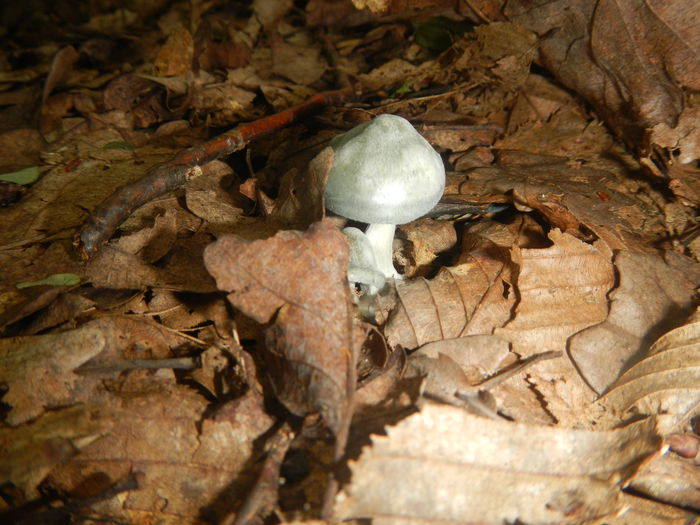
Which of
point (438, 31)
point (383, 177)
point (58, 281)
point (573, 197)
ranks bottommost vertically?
point (58, 281)

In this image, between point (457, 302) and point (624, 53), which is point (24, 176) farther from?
point (624, 53)

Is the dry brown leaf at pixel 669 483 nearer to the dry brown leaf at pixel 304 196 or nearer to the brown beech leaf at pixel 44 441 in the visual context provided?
the dry brown leaf at pixel 304 196

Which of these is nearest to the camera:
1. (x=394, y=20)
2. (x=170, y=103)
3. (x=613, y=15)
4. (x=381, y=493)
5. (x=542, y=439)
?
(x=381, y=493)

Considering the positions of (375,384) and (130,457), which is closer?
(130,457)

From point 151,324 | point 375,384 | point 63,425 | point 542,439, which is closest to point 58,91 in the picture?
point 151,324

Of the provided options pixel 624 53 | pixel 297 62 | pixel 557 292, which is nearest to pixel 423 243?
pixel 557 292

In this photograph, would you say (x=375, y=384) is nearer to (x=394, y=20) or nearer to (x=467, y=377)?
(x=467, y=377)
